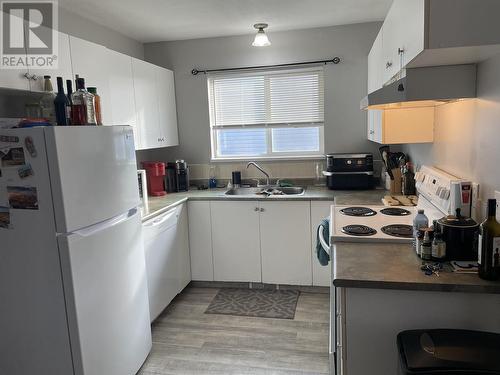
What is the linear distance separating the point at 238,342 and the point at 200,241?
3.50ft

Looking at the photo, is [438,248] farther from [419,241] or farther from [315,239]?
[315,239]

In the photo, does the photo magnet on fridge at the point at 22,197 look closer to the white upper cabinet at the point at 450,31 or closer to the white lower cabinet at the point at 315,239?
the white upper cabinet at the point at 450,31

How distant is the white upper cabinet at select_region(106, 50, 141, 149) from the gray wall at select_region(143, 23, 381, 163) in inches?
33.9

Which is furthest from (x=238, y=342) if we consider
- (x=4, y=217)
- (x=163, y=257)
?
(x=4, y=217)

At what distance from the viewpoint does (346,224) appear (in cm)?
218

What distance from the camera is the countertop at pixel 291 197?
2.94 metres

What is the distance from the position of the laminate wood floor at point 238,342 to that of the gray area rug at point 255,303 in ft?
0.22

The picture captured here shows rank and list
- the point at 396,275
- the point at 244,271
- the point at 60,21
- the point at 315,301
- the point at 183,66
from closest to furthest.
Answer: the point at 396,275, the point at 60,21, the point at 315,301, the point at 244,271, the point at 183,66

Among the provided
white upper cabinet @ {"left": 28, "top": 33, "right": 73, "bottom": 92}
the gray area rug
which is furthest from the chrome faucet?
white upper cabinet @ {"left": 28, "top": 33, "right": 73, "bottom": 92}

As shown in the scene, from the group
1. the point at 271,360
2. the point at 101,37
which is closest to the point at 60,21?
the point at 101,37

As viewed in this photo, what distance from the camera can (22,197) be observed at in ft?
5.83

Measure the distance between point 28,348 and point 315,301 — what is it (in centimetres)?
208

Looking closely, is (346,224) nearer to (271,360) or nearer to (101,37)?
(271,360)

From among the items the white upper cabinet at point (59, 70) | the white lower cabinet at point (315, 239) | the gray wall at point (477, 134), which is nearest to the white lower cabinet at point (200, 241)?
the white lower cabinet at point (315, 239)
